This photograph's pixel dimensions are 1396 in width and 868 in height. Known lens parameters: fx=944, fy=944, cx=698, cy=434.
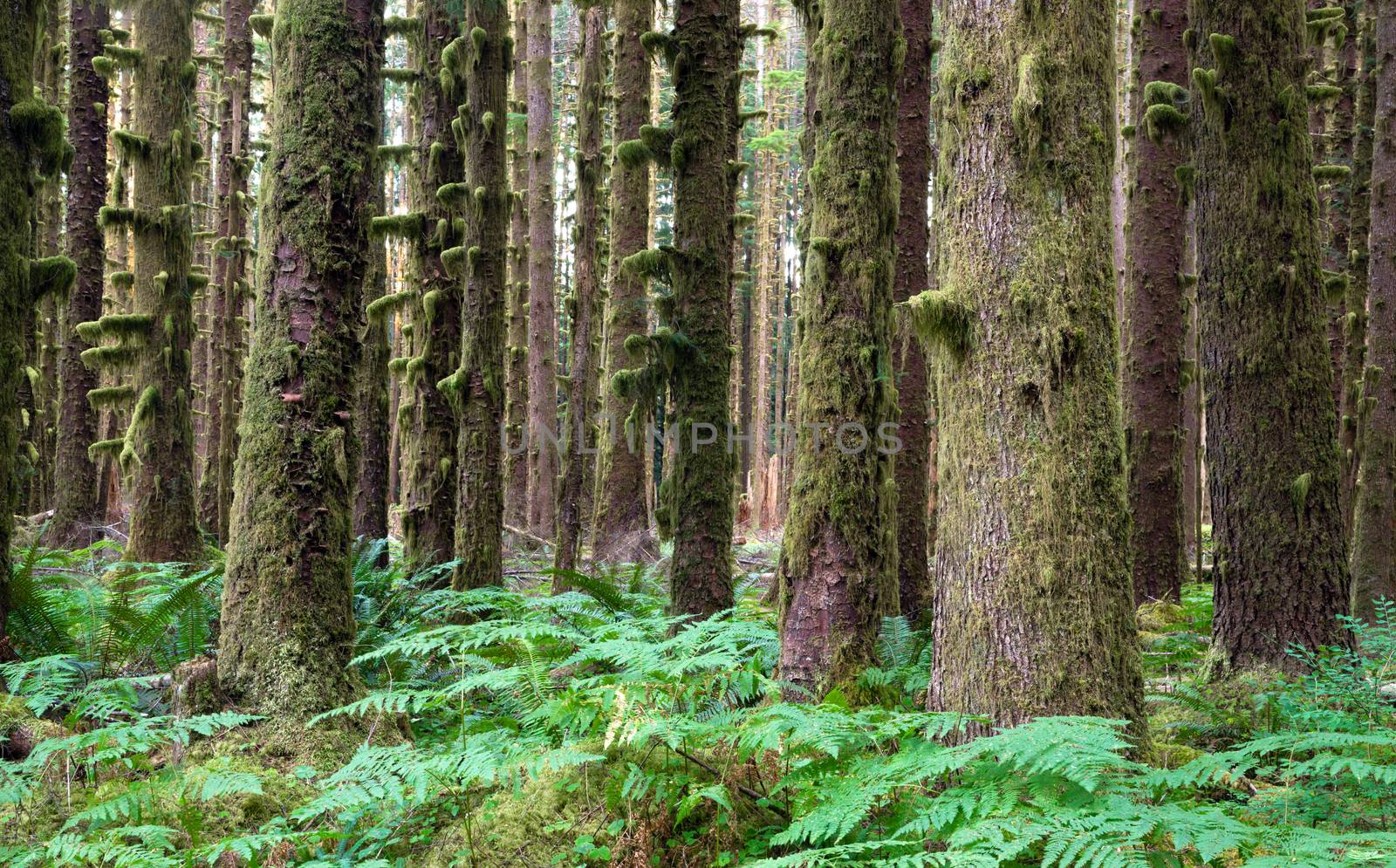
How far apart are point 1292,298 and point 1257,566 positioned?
5.86ft

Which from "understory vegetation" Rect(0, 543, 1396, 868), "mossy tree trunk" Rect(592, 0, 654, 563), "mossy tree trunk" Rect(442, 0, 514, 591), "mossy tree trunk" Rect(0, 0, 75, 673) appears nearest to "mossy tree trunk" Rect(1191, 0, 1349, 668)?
"understory vegetation" Rect(0, 543, 1396, 868)

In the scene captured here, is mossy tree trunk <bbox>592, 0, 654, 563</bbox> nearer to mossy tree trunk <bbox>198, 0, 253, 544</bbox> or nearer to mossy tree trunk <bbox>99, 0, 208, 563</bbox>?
mossy tree trunk <bbox>99, 0, 208, 563</bbox>

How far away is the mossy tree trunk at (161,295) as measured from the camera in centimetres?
1025

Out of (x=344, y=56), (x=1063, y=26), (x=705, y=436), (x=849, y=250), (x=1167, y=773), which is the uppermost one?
(x=344, y=56)

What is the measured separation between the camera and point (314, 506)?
5047 millimetres

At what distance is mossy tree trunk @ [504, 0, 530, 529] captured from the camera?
62.6ft

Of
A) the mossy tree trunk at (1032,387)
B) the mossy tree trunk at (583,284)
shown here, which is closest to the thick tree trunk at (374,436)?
the mossy tree trunk at (583,284)

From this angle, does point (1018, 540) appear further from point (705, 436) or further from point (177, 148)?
point (177, 148)

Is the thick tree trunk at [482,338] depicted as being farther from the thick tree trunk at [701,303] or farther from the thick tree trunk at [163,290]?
the thick tree trunk at [163,290]

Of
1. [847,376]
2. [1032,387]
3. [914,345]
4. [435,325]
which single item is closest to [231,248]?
[435,325]

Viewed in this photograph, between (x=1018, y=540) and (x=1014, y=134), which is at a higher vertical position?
(x=1014, y=134)

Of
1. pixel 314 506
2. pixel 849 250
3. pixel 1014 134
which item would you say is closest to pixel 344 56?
pixel 314 506

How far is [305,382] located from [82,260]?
1023 centimetres

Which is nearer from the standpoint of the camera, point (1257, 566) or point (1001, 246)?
point (1001, 246)
